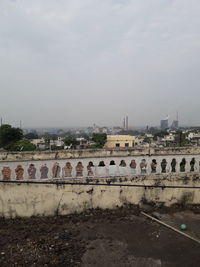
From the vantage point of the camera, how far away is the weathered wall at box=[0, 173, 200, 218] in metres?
3.58

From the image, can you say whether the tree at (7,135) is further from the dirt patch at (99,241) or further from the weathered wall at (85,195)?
the dirt patch at (99,241)

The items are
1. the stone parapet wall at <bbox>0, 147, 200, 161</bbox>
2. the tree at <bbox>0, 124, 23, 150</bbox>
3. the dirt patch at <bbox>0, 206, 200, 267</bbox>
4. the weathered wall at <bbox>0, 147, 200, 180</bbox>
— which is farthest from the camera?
the tree at <bbox>0, 124, 23, 150</bbox>

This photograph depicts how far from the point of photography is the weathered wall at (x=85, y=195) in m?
3.58

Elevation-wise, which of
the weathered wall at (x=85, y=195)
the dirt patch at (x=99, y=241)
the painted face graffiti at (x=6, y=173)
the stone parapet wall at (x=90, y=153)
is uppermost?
the stone parapet wall at (x=90, y=153)

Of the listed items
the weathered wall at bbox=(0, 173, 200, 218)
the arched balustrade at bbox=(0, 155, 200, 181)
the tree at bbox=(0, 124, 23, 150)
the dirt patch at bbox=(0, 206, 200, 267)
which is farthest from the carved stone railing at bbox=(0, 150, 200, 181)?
the tree at bbox=(0, 124, 23, 150)

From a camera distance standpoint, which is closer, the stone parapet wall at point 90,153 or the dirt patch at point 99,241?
the dirt patch at point 99,241

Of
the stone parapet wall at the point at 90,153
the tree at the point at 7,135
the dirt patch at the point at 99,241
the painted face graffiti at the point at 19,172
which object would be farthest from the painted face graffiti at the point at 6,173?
the tree at the point at 7,135

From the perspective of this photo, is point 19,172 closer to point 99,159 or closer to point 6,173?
point 6,173

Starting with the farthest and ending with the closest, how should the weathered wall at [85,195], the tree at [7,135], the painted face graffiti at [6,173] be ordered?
the tree at [7,135] → the painted face graffiti at [6,173] → the weathered wall at [85,195]

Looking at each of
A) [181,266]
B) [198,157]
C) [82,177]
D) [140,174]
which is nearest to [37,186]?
[82,177]

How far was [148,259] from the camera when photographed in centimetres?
260

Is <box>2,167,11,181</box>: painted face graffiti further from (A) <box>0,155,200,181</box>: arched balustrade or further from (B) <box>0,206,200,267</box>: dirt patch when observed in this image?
(B) <box>0,206,200,267</box>: dirt patch

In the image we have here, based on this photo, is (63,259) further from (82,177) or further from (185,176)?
(185,176)

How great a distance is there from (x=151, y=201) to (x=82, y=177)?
1.49 metres
